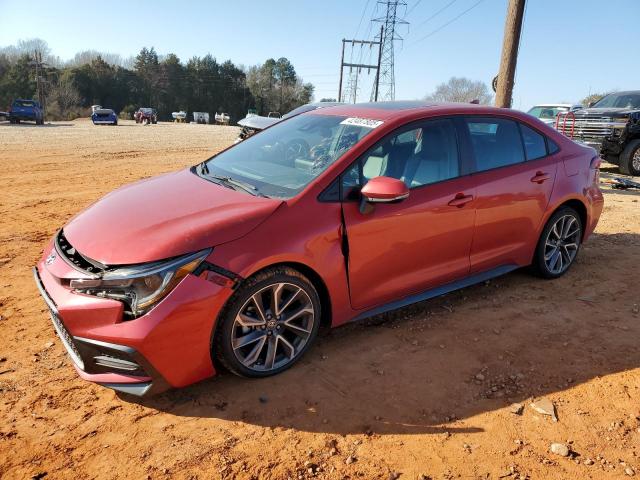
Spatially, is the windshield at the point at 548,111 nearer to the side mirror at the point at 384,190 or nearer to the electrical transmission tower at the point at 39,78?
the side mirror at the point at 384,190

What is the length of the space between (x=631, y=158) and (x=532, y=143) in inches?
379

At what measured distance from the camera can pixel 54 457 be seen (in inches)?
96.6

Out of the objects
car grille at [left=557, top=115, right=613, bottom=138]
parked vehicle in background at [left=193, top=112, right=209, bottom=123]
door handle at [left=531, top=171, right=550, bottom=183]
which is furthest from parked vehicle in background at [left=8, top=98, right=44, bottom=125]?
door handle at [left=531, top=171, right=550, bottom=183]

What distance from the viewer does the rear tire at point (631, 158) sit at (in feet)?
39.4

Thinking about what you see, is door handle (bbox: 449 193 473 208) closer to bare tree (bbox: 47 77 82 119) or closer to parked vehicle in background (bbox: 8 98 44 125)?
parked vehicle in background (bbox: 8 98 44 125)

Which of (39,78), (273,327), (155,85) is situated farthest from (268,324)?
(155,85)

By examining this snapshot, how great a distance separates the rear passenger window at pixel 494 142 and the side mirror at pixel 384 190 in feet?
3.74

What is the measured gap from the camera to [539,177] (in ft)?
14.3

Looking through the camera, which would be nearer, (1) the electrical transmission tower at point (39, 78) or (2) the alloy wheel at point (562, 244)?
(2) the alloy wheel at point (562, 244)

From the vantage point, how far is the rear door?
398 cm

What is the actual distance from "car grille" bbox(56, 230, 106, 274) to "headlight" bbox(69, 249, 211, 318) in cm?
9

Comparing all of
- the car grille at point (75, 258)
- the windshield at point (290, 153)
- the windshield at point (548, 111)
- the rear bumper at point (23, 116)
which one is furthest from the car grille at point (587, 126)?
the rear bumper at point (23, 116)

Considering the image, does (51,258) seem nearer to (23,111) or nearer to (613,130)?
(613,130)

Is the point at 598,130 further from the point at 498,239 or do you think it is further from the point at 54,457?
the point at 54,457
